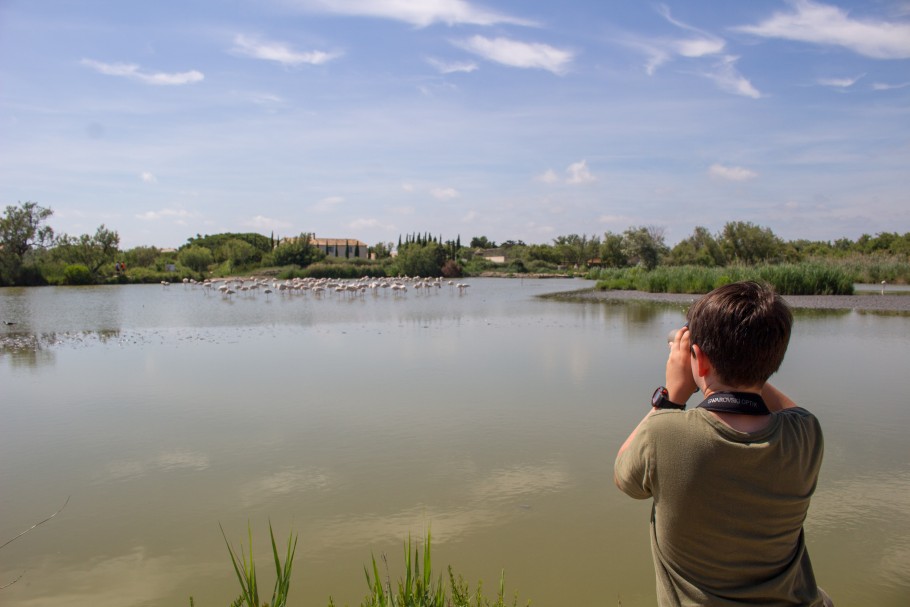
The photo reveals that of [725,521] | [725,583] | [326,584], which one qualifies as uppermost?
[725,521]

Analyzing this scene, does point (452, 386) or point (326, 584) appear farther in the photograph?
point (452, 386)

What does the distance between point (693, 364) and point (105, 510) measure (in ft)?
13.5

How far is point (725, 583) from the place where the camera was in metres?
1.59

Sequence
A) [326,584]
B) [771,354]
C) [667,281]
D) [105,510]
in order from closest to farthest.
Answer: [771,354]
[326,584]
[105,510]
[667,281]

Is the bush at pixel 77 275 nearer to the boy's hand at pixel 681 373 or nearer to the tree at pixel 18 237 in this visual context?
the tree at pixel 18 237

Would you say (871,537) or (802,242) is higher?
(802,242)

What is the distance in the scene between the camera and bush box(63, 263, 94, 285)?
47.9m

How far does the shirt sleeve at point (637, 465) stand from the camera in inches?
64.6

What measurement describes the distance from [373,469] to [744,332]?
3.85 metres

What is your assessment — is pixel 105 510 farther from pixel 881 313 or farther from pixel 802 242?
pixel 802 242

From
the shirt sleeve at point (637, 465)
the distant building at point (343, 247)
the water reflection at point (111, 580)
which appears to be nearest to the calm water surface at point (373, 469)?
the water reflection at point (111, 580)

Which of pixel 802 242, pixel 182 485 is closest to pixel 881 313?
pixel 182 485

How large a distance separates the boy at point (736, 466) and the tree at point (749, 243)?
48379mm

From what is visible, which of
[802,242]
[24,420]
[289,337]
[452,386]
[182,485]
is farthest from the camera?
[802,242]
